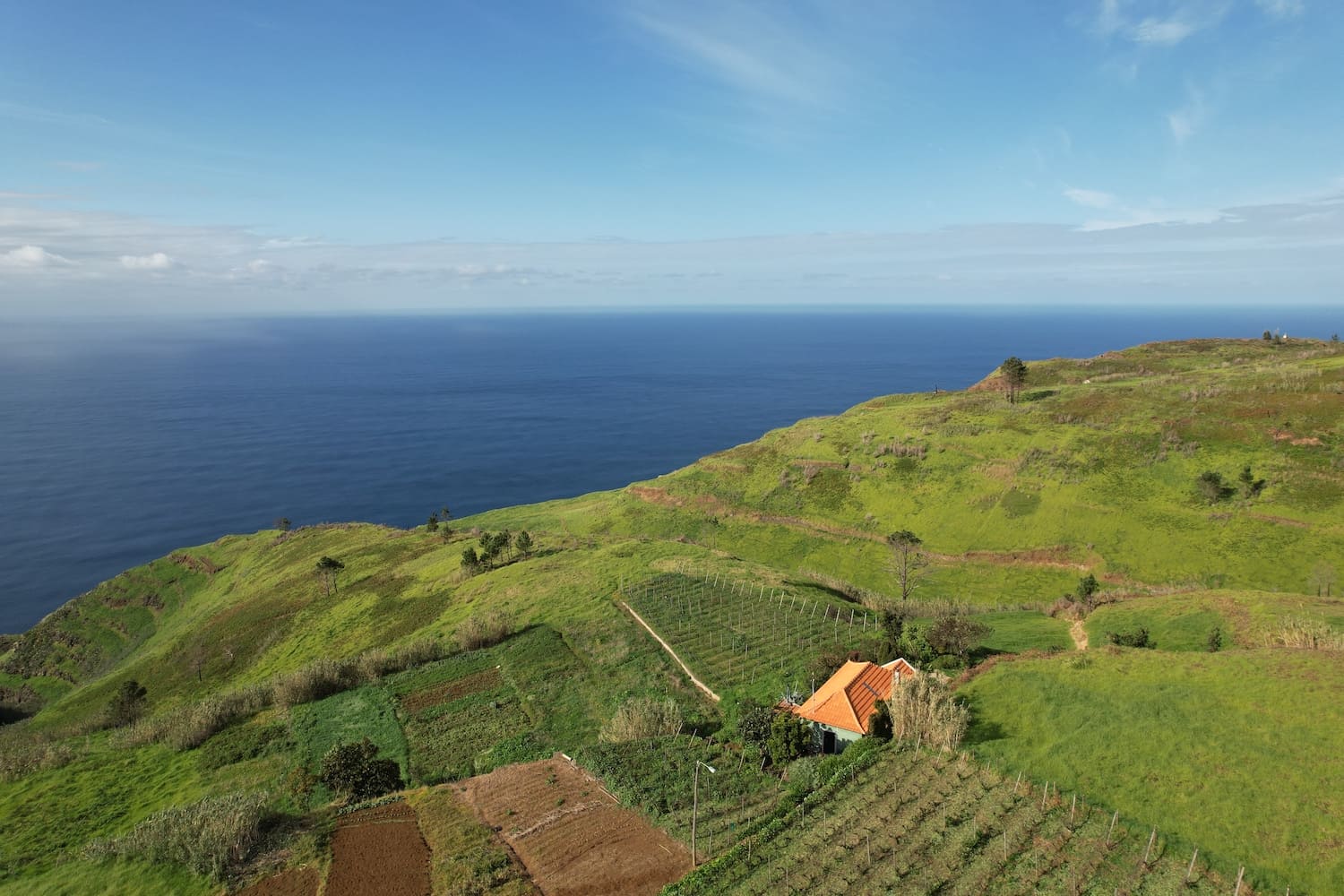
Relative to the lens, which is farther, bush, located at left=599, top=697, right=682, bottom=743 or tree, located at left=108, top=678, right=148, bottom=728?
A: tree, located at left=108, top=678, right=148, bottom=728

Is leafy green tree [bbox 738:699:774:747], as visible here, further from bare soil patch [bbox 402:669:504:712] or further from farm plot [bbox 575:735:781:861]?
bare soil patch [bbox 402:669:504:712]

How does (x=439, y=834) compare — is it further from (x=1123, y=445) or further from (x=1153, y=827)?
(x=1123, y=445)

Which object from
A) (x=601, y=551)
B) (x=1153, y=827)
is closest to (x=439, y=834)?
(x=1153, y=827)

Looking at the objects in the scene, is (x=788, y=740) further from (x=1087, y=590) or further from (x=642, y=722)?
(x=1087, y=590)

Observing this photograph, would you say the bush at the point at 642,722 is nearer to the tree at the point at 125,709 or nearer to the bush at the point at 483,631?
the bush at the point at 483,631

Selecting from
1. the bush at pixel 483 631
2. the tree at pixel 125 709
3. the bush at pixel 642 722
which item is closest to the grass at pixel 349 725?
the bush at pixel 483 631

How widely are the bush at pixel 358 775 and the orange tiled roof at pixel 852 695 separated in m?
20.4

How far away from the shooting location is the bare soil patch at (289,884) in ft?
76.7

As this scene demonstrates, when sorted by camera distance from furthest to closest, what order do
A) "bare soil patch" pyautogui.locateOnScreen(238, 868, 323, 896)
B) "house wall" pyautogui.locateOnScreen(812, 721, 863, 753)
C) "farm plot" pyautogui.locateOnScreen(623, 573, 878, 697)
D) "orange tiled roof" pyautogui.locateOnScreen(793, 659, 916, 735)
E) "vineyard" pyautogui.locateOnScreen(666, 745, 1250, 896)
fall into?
"farm plot" pyautogui.locateOnScreen(623, 573, 878, 697) < "orange tiled roof" pyautogui.locateOnScreen(793, 659, 916, 735) < "house wall" pyautogui.locateOnScreen(812, 721, 863, 753) < "bare soil patch" pyautogui.locateOnScreen(238, 868, 323, 896) < "vineyard" pyautogui.locateOnScreen(666, 745, 1250, 896)

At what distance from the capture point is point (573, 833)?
1022 inches

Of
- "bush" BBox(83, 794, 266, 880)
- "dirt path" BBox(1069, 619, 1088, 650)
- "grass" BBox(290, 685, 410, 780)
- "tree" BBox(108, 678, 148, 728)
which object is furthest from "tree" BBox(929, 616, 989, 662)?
"tree" BBox(108, 678, 148, 728)

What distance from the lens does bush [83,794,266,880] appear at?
979 inches

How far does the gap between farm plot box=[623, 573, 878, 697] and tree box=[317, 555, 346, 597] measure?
38.9 meters

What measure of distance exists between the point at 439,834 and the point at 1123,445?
8130 cm
